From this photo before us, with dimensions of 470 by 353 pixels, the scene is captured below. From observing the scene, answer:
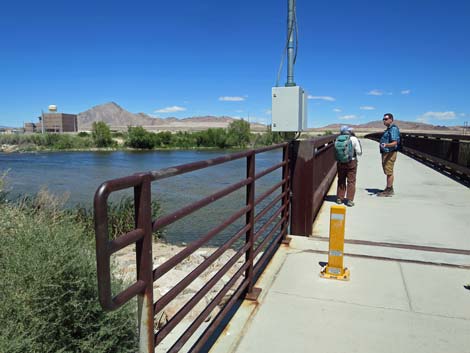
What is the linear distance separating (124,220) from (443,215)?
802 centimetres

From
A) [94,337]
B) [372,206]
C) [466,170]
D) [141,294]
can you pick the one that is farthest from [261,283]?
[466,170]

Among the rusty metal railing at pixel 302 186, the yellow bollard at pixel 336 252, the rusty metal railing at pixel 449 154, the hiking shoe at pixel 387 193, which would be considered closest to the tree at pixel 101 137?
the rusty metal railing at pixel 449 154

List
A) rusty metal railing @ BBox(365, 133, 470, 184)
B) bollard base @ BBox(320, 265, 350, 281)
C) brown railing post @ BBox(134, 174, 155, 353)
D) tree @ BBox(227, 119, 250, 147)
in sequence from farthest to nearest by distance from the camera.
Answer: tree @ BBox(227, 119, 250, 147) → rusty metal railing @ BBox(365, 133, 470, 184) → bollard base @ BBox(320, 265, 350, 281) → brown railing post @ BBox(134, 174, 155, 353)

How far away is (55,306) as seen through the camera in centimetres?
297

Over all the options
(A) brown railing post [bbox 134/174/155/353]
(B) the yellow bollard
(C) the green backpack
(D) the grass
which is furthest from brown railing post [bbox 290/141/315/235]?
(A) brown railing post [bbox 134/174/155/353]

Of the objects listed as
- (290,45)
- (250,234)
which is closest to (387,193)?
(290,45)

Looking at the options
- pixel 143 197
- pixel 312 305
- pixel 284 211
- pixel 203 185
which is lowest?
pixel 203 185

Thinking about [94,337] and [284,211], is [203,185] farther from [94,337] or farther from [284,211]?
[94,337]

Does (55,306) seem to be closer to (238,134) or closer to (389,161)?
(389,161)

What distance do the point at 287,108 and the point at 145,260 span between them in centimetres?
374

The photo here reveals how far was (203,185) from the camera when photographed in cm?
2444

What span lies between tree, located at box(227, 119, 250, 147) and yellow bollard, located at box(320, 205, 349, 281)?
264 feet

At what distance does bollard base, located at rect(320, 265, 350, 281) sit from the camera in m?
4.26

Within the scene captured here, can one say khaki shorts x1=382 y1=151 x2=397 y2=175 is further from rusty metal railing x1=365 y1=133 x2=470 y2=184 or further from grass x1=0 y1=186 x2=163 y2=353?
grass x1=0 y1=186 x2=163 y2=353
